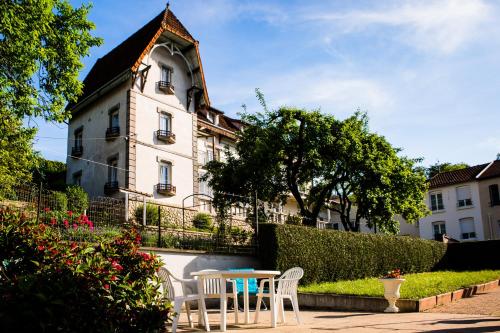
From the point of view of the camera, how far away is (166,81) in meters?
27.8

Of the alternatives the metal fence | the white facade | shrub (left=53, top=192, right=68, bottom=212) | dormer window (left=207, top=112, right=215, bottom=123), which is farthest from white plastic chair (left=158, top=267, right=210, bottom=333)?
the white facade

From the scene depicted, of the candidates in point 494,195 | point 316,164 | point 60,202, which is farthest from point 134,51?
point 494,195

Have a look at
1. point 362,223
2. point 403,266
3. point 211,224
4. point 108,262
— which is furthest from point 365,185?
point 362,223

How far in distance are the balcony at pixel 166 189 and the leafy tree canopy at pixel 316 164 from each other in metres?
2.91

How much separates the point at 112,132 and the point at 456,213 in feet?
111

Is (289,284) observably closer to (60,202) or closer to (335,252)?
(60,202)

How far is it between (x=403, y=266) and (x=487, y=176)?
2520cm

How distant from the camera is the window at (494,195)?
4316 centimetres

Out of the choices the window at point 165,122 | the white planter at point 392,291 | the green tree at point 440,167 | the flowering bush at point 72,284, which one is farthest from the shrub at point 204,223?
the green tree at point 440,167

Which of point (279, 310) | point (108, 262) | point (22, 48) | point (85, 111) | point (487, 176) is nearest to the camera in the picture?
point (108, 262)

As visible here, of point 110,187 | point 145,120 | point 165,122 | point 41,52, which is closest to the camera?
point 41,52

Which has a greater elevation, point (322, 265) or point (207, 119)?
point (207, 119)

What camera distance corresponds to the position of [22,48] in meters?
14.7

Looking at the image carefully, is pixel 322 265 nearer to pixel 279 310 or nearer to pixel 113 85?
pixel 279 310
